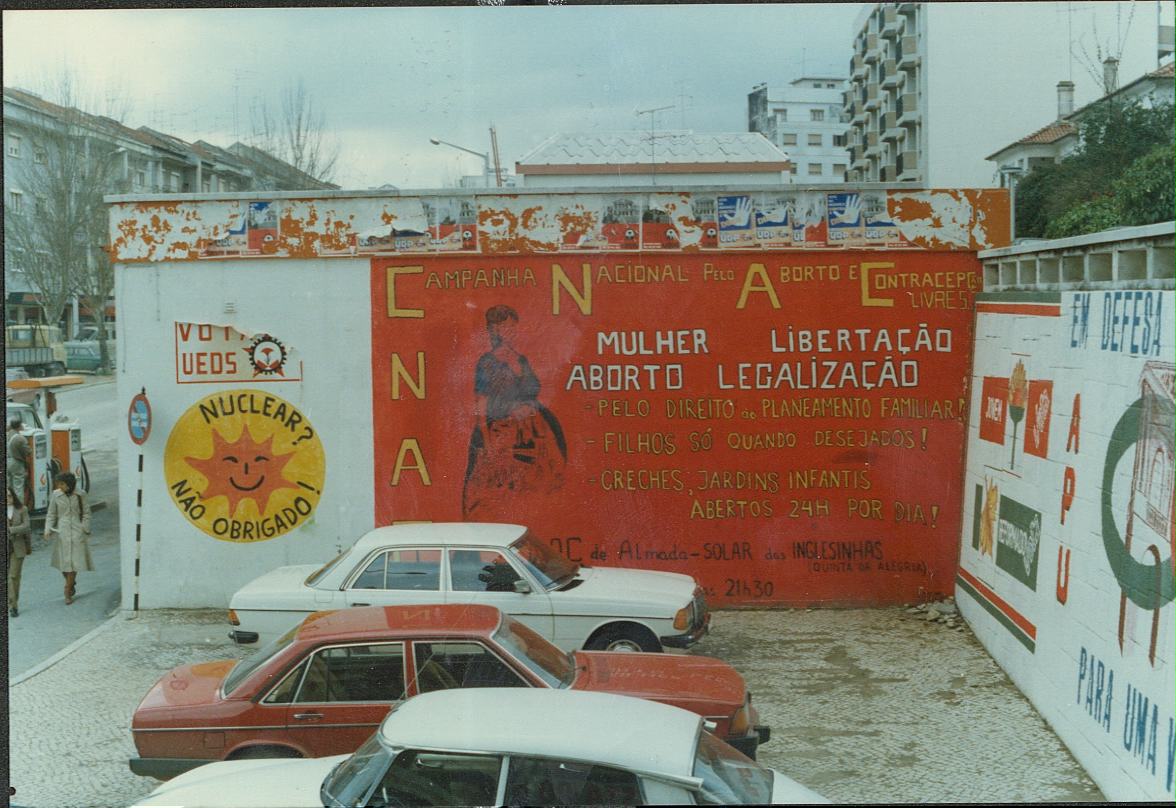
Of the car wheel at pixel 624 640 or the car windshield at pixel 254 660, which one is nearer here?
A: the car windshield at pixel 254 660

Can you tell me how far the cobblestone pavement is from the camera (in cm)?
503

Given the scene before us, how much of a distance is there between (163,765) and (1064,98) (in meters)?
5.85

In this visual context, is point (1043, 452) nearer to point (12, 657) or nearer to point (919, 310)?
point (919, 310)

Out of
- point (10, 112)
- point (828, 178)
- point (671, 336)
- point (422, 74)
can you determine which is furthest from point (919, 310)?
point (10, 112)

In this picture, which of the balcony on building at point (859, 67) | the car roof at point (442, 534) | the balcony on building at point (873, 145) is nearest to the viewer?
the car roof at point (442, 534)

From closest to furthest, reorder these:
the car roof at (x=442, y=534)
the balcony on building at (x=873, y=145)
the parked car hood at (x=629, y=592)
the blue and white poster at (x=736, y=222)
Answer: the parked car hood at (x=629, y=592), the car roof at (x=442, y=534), the balcony on building at (x=873, y=145), the blue and white poster at (x=736, y=222)

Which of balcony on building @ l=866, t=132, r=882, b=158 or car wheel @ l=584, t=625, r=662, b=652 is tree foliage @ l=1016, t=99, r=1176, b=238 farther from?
car wheel @ l=584, t=625, r=662, b=652

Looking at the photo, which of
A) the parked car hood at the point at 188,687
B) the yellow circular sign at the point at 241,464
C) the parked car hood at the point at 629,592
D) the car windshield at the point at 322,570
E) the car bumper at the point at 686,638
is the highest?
the yellow circular sign at the point at 241,464

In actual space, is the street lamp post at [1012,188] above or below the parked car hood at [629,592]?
above

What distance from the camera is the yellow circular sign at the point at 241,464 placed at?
5.70 m

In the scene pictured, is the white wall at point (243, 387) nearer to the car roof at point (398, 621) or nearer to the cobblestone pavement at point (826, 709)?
the cobblestone pavement at point (826, 709)

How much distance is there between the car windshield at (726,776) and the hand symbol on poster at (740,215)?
3.08m

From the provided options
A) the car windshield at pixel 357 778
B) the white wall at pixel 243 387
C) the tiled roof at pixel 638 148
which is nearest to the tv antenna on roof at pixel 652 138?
the tiled roof at pixel 638 148

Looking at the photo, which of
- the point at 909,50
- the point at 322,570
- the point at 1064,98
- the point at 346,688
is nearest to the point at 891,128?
the point at 909,50
